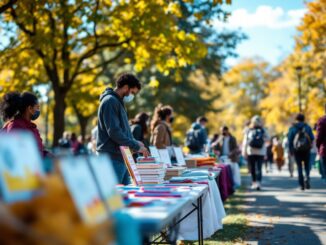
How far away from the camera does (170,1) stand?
14.6m

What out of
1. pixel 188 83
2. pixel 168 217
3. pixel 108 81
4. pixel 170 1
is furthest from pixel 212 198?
pixel 188 83

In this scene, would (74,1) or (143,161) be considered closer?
(143,161)

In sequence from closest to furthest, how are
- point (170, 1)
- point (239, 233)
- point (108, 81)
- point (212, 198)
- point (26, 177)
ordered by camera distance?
point (26, 177) < point (212, 198) < point (239, 233) < point (170, 1) < point (108, 81)

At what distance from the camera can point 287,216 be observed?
1047 cm

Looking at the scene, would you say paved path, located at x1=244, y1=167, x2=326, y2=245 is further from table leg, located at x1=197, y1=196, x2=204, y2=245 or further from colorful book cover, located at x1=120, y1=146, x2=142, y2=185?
colorful book cover, located at x1=120, y1=146, x2=142, y2=185

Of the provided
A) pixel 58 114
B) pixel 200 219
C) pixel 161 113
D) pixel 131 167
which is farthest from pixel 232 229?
pixel 58 114

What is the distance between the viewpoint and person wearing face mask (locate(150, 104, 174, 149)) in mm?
10470

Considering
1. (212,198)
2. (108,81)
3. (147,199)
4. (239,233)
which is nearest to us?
(147,199)

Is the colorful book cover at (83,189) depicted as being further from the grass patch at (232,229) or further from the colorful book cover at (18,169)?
the grass patch at (232,229)

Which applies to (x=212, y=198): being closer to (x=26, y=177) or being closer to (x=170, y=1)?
(x=26, y=177)

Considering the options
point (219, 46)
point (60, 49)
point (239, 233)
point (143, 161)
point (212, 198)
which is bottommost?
point (239, 233)

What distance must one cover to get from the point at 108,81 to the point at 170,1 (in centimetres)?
1924

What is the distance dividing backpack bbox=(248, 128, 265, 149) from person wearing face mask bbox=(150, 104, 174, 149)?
5.34 m

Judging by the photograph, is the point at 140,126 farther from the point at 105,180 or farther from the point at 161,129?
the point at 105,180
